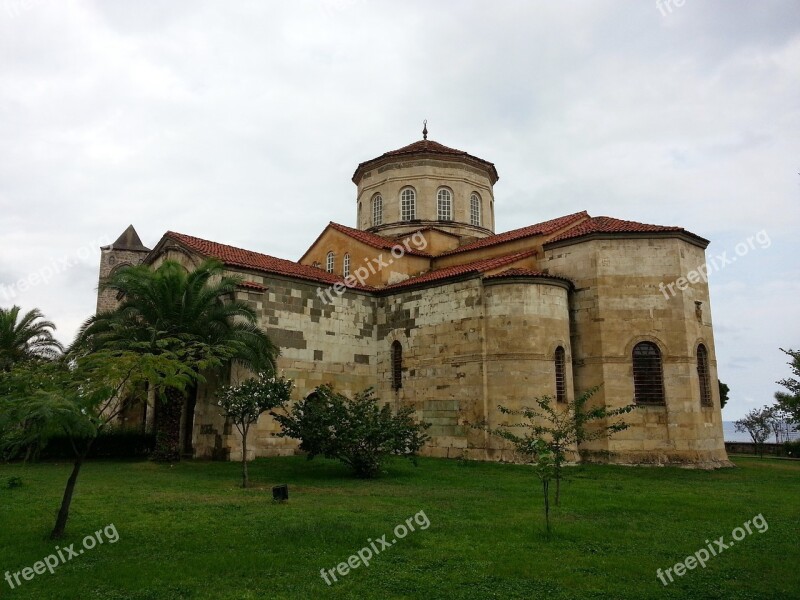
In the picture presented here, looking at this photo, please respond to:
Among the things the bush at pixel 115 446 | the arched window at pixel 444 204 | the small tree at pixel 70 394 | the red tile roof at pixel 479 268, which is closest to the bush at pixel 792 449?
the red tile roof at pixel 479 268

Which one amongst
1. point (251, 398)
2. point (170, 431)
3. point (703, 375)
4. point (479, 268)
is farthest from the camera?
point (479, 268)

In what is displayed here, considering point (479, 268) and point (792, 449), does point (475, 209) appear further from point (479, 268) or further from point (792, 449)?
point (792, 449)

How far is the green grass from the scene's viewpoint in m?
6.90

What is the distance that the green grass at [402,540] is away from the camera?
22.6 ft

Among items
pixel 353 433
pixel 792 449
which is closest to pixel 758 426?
pixel 792 449

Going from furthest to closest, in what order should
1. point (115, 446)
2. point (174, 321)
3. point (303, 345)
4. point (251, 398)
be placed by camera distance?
point (303, 345) < point (115, 446) < point (174, 321) < point (251, 398)

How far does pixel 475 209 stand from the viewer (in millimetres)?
28469

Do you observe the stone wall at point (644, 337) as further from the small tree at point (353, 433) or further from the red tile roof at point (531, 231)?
the small tree at point (353, 433)

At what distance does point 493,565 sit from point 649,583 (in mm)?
1881

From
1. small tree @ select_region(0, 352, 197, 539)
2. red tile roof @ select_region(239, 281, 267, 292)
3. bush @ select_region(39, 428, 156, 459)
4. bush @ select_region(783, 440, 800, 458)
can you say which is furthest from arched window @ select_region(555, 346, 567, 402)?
bush @ select_region(783, 440, 800, 458)

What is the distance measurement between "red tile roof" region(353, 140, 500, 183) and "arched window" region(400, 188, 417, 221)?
5.93ft

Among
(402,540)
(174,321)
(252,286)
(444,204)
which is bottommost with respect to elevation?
(402,540)

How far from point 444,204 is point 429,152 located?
99.8 inches

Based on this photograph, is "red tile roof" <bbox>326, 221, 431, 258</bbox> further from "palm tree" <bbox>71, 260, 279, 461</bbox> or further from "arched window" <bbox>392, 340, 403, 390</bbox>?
"palm tree" <bbox>71, 260, 279, 461</bbox>
